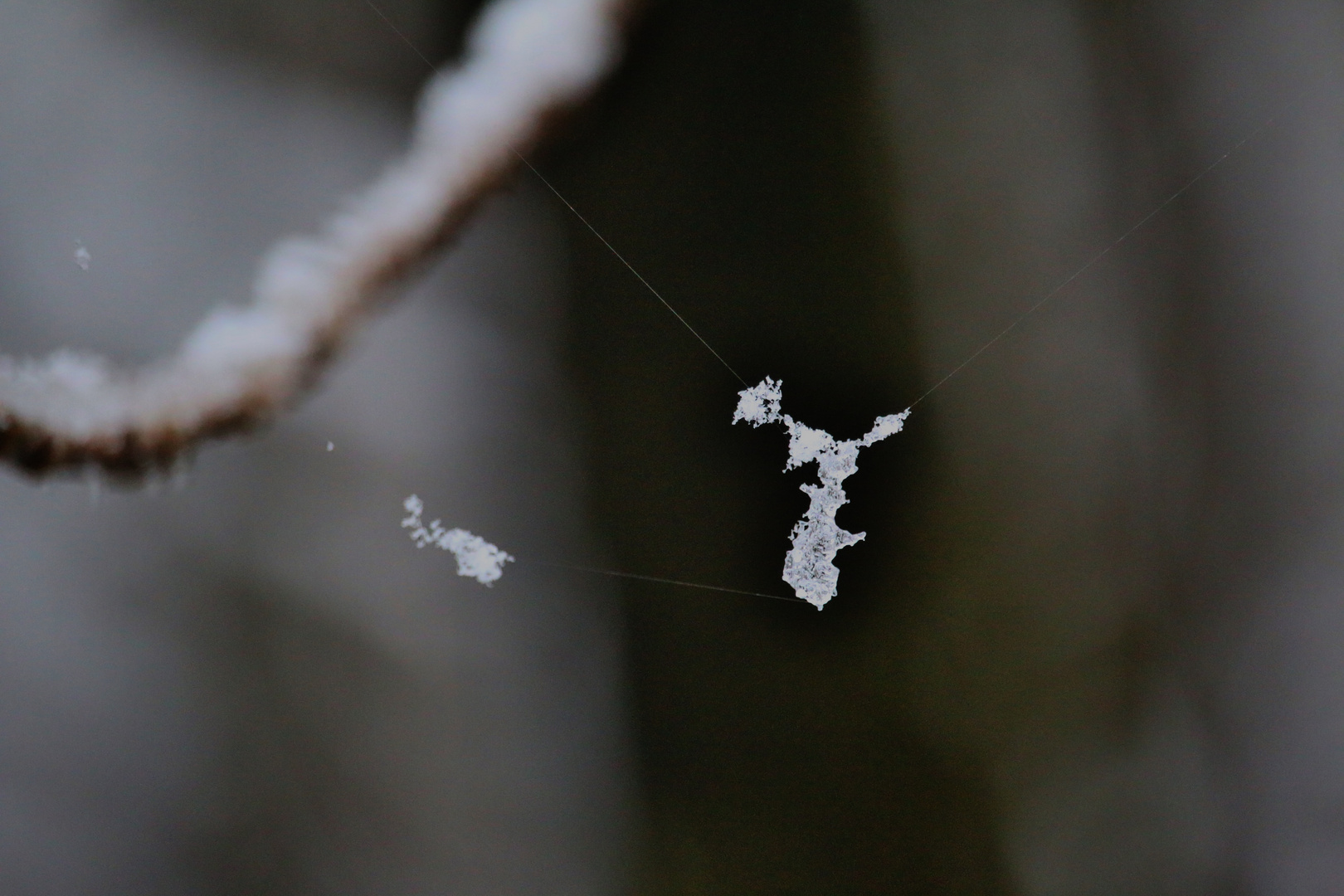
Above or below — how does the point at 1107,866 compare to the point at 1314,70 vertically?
below

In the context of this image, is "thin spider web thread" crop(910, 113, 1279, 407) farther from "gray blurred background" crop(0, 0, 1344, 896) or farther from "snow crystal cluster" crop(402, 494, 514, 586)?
"snow crystal cluster" crop(402, 494, 514, 586)

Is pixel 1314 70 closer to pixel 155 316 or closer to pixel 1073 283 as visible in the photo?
pixel 1073 283

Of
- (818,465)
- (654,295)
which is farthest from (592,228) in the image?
(818,465)

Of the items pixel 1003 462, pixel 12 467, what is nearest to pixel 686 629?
→ pixel 1003 462

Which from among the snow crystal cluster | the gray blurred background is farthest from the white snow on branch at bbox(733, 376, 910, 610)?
the snow crystal cluster

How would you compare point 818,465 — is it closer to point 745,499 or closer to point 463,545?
point 745,499

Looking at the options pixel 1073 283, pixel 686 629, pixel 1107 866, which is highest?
pixel 1073 283

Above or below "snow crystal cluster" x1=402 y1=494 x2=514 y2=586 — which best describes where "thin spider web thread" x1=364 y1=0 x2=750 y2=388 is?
above
